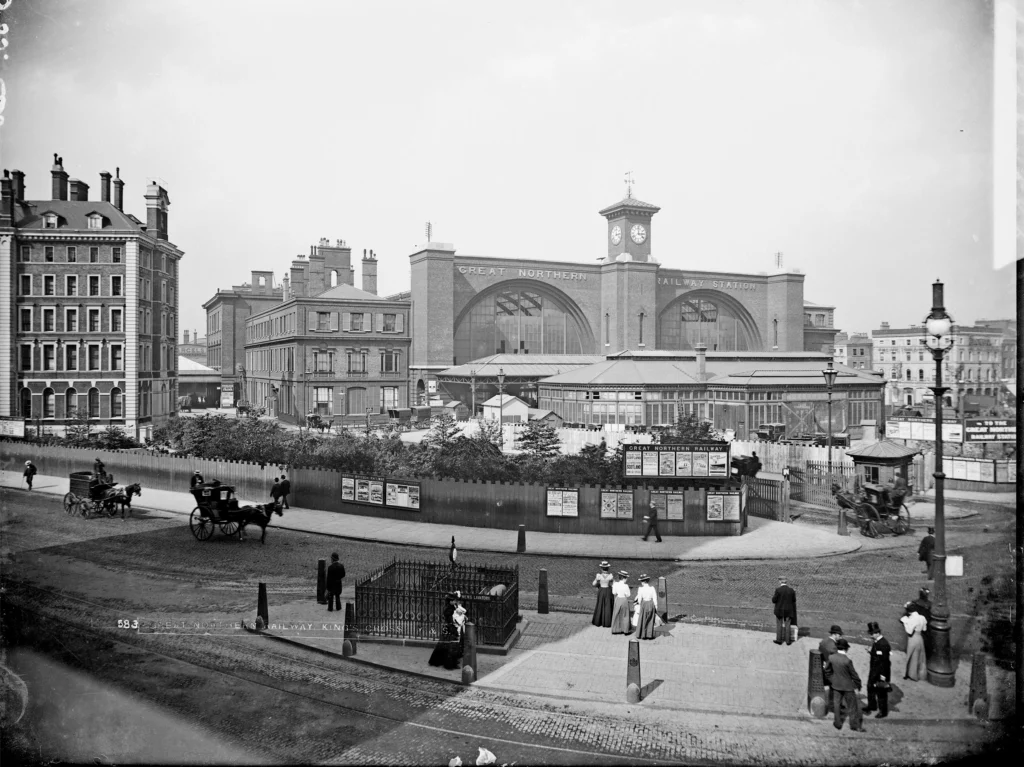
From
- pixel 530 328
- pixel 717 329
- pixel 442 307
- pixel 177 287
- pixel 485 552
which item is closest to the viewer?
pixel 485 552

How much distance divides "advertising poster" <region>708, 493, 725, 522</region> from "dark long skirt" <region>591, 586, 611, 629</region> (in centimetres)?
893

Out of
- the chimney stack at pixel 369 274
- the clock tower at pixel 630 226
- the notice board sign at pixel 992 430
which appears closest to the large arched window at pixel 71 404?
the notice board sign at pixel 992 430

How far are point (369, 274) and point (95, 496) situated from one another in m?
43.1

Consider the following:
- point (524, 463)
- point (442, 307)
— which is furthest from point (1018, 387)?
point (442, 307)

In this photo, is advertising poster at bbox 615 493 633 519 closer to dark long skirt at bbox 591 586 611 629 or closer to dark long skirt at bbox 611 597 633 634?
dark long skirt at bbox 591 586 611 629

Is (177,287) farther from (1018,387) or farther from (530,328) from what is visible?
(1018,387)

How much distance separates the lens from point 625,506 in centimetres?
2191

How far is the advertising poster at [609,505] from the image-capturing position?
21.9 meters

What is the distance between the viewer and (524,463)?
84.2 feet

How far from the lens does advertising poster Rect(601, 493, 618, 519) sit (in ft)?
71.8

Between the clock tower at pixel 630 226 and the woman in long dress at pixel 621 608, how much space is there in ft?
175

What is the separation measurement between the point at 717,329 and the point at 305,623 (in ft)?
207

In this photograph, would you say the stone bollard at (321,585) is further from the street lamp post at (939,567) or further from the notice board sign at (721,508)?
the notice board sign at (721,508)

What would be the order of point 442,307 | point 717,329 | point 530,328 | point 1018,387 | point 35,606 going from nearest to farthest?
point 1018,387
point 35,606
point 442,307
point 530,328
point 717,329
